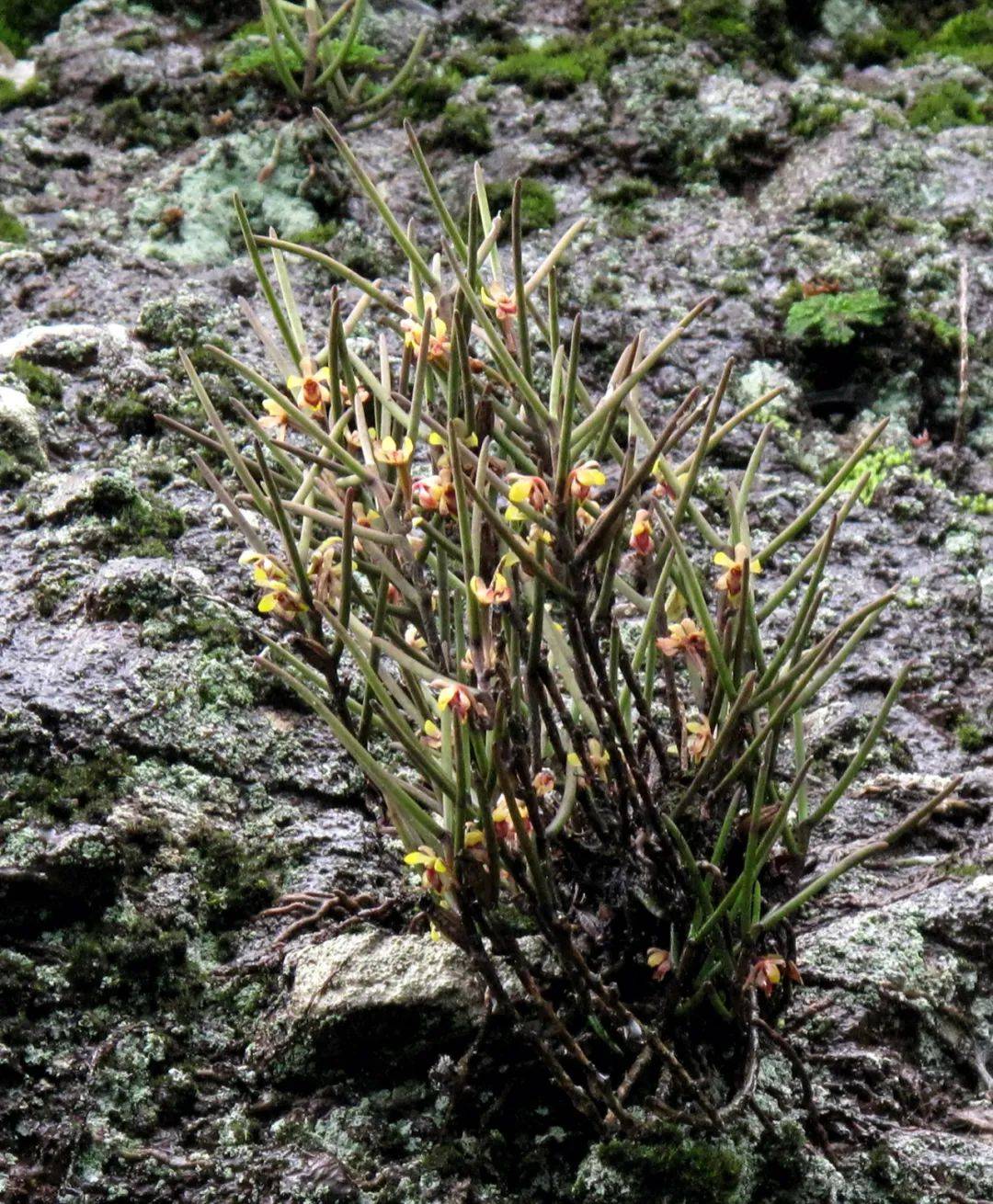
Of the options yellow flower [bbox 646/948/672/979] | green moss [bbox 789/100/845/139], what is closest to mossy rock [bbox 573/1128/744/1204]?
yellow flower [bbox 646/948/672/979]

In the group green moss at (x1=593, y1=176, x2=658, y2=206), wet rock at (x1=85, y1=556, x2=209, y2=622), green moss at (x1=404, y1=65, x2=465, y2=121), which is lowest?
wet rock at (x1=85, y1=556, x2=209, y2=622)

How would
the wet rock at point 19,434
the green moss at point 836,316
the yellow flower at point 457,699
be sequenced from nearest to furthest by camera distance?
the yellow flower at point 457,699
the wet rock at point 19,434
the green moss at point 836,316

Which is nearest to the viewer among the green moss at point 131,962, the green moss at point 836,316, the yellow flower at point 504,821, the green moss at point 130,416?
the yellow flower at point 504,821

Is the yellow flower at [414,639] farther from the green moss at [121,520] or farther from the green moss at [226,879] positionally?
the green moss at [121,520]

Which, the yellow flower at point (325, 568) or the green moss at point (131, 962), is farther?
the green moss at point (131, 962)

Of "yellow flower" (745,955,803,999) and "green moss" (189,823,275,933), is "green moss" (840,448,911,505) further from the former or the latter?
"green moss" (189,823,275,933)

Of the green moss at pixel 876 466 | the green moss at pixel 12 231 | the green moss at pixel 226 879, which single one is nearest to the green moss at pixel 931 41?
the green moss at pixel 876 466

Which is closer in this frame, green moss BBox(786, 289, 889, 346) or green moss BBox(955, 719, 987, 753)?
green moss BBox(955, 719, 987, 753)
